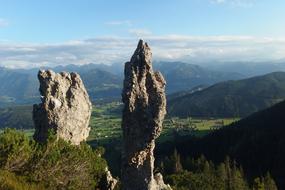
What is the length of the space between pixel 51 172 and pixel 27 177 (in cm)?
251

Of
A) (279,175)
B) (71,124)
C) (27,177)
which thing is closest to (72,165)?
(27,177)

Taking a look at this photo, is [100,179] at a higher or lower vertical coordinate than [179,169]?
higher

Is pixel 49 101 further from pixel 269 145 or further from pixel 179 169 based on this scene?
pixel 269 145

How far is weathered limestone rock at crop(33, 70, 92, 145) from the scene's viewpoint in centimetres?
6094

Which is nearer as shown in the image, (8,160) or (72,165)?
(8,160)

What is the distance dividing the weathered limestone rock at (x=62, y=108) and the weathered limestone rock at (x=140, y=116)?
1120 centimetres

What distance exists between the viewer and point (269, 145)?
176375 mm

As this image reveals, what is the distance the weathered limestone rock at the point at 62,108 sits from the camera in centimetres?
6094

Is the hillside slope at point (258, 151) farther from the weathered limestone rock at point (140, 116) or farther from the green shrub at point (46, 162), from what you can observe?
the green shrub at point (46, 162)

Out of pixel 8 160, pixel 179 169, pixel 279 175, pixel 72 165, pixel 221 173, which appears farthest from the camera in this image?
pixel 279 175

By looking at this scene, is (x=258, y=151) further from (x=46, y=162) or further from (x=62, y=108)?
(x=46, y=162)

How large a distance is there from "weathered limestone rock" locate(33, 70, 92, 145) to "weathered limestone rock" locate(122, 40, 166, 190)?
11.2 meters

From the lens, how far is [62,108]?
2459 inches

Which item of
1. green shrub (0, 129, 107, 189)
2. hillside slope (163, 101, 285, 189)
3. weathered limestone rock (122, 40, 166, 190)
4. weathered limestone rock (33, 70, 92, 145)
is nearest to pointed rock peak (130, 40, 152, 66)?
weathered limestone rock (122, 40, 166, 190)
